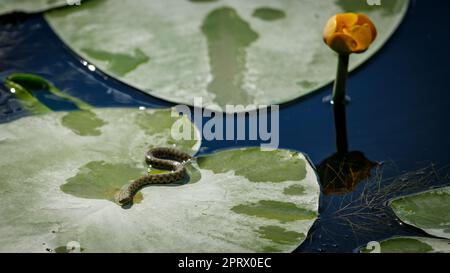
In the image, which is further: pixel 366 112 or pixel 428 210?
pixel 366 112

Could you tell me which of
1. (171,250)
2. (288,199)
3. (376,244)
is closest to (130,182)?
(171,250)

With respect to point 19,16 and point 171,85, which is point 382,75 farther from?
point 19,16

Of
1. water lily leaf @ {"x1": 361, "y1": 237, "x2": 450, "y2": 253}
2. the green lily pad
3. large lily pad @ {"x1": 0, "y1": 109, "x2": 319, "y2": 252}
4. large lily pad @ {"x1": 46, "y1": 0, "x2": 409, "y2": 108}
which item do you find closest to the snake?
large lily pad @ {"x1": 0, "y1": 109, "x2": 319, "y2": 252}

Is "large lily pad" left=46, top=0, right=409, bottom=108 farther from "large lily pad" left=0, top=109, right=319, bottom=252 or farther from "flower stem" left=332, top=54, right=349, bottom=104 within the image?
"large lily pad" left=0, top=109, right=319, bottom=252

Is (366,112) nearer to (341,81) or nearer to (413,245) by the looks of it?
(341,81)

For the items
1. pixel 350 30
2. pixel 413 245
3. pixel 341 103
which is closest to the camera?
pixel 413 245

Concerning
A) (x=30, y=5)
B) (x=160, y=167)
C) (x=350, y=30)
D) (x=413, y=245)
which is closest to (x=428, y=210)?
(x=413, y=245)

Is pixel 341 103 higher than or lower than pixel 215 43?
lower
